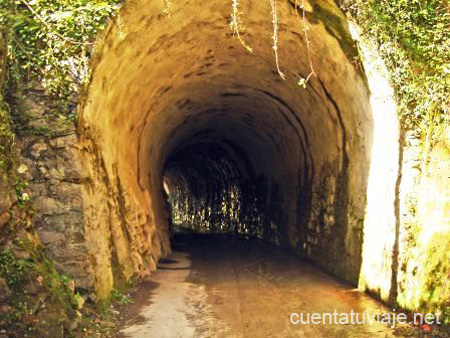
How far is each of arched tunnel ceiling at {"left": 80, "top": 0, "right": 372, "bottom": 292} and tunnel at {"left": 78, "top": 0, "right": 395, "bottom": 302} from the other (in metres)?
0.02

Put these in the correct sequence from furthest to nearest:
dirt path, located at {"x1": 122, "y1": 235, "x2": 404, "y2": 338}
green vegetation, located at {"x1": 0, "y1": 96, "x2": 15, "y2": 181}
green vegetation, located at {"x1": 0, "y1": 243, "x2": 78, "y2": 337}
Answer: dirt path, located at {"x1": 122, "y1": 235, "x2": 404, "y2": 338} → green vegetation, located at {"x1": 0, "y1": 96, "x2": 15, "y2": 181} → green vegetation, located at {"x1": 0, "y1": 243, "x2": 78, "y2": 337}

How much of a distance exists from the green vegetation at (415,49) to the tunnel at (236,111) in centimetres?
43

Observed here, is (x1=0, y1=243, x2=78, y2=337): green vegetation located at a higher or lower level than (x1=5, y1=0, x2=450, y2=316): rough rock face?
lower

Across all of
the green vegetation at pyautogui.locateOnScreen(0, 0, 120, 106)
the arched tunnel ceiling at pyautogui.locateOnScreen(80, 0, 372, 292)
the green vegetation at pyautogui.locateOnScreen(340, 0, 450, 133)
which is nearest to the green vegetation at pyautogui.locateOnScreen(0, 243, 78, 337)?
the arched tunnel ceiling at pyautogui.locateOnScreen(80, 0, 372, 292)

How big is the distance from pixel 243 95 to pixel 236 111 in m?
1.55

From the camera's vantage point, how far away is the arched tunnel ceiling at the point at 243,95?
6.38 m

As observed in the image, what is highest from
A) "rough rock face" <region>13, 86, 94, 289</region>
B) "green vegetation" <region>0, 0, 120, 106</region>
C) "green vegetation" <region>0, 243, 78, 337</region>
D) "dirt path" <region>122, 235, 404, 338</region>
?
"green vegetation" <region>0, 0, 120, 106</region>

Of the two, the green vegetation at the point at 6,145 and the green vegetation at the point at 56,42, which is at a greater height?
the green vegetation at the point at 56,42

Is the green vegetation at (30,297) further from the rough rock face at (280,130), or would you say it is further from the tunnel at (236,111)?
the tunnel at (236,111)

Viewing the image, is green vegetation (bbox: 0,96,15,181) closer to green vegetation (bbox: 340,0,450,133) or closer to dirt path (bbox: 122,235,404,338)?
dirt path (bbox: 122,235,404,338)

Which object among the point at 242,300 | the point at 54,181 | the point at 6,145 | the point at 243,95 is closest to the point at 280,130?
the point at 243,95

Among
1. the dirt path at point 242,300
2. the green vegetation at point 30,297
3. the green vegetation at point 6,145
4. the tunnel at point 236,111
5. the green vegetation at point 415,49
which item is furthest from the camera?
the tunnel at point 236,111

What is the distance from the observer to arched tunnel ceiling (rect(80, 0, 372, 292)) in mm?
6375


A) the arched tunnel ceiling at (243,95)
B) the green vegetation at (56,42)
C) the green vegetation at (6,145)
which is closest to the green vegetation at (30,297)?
the green vegetation at (6,145)
